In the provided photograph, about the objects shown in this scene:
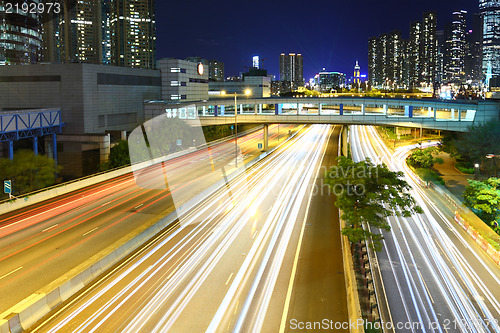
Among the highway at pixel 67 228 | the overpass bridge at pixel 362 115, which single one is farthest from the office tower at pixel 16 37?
the highway at pixel 67 228

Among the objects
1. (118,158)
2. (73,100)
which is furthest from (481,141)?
(73,100)

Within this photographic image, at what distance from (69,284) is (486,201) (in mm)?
26858

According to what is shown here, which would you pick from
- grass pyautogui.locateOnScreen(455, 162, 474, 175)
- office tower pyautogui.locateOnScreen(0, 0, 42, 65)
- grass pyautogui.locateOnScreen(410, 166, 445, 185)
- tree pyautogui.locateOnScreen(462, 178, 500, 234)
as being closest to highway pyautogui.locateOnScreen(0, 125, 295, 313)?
tree pyautogui.locateOnScreen(462, 178, 500, 234)

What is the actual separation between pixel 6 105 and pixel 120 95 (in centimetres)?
1497

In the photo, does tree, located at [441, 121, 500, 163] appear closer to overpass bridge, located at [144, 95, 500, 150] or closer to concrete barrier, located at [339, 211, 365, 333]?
overpass bridge, located at [144, 95, 500, 150]

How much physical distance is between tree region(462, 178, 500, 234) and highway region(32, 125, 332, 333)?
1180 cm

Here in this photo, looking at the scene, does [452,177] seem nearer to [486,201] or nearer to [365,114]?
[365,114]

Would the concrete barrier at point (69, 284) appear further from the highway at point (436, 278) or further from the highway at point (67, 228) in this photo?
the highway at point (436, 278)

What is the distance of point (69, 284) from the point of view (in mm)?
17188

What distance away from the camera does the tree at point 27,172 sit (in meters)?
36.2

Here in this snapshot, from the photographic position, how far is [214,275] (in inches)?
763

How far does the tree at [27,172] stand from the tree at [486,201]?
34473 millimetres

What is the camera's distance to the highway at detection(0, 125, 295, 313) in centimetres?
1883

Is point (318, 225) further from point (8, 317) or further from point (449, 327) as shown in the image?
point (8, 317)
